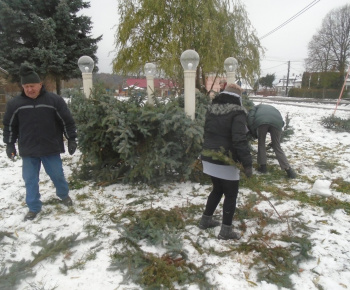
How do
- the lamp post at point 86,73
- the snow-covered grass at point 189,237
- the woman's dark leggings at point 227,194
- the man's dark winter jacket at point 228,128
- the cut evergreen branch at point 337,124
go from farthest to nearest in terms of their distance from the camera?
1. the cut evergreen branch at point 337,124
2. the lamp post at point 86,73
3. the woman's dark leggings at point 227,194
4. the man's dark winter jacket at point 228,128
5. the snow-covered grass at point 189,237

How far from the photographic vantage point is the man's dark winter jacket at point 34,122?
305cm

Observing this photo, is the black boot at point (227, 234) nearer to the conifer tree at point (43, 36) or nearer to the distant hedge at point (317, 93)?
the conifer tree at point (43, 36)

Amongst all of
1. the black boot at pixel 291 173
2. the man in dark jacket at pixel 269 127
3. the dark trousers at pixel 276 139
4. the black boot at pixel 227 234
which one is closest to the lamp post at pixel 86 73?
the man in dark jacket at pixel 269 127

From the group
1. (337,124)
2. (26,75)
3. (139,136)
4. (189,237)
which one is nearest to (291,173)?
(189,237)

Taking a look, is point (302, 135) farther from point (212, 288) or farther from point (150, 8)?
point (212, 288)

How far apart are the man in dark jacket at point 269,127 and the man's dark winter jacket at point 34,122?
2967 millimetres

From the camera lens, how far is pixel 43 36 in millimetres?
12242

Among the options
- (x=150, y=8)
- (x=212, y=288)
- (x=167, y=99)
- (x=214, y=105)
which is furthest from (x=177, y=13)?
(x=212, y=288)

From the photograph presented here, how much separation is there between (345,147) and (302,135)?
150cm

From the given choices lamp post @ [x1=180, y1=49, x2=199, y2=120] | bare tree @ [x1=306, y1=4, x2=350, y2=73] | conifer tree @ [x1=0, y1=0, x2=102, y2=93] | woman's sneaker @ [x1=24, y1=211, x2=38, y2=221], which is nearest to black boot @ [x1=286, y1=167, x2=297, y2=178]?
lamp post @ [x1=180, y1=49, x2=199, y2=120]

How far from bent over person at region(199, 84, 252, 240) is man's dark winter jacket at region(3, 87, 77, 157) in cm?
187

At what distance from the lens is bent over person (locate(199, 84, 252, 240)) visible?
2.50 m

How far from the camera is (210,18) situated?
859 cm

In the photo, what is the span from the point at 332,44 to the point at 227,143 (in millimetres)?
41384
